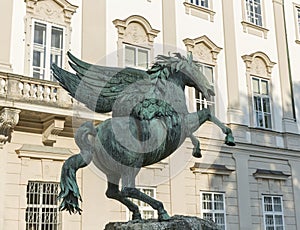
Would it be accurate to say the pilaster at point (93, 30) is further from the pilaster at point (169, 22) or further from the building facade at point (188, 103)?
the pilaster at point (169, 22)

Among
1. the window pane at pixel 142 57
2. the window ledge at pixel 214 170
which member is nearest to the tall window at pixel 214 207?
the window ledge at pixel 214 170

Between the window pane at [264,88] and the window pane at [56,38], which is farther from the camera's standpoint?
the window pane at [264,88]

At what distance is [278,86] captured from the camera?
17344mm

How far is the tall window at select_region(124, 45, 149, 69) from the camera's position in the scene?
44.0 ft

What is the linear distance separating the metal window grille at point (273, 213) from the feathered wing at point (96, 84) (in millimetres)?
11547

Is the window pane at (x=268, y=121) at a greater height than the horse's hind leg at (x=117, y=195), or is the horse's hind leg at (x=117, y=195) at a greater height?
the window pane at (x=268, y=121)

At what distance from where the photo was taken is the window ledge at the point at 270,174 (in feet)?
51.1

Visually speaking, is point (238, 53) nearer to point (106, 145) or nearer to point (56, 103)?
point (56, 103)

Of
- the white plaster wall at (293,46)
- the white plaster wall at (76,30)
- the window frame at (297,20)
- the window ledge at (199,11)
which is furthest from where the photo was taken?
the window frame at (297,20)

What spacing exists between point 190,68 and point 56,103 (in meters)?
6.42

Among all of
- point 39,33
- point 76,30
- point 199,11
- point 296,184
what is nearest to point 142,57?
point 76,30

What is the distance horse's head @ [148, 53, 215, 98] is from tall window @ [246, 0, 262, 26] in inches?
495

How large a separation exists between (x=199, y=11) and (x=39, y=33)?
5688mm

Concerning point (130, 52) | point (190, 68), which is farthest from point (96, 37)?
point (190, 68)
